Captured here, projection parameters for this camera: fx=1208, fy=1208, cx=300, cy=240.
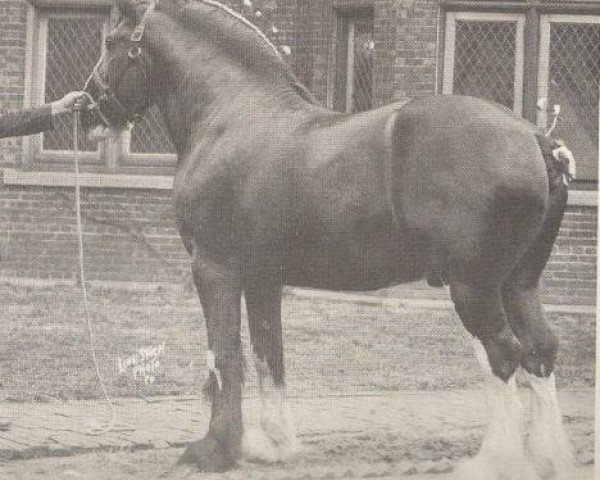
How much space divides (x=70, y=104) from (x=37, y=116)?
0.17 m

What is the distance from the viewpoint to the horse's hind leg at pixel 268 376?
541 cm

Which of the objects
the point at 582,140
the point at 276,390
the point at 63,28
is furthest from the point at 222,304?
A: the point at 63,28

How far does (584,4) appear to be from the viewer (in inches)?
359

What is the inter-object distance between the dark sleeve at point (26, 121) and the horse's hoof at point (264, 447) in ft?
6.01

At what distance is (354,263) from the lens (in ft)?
17.3

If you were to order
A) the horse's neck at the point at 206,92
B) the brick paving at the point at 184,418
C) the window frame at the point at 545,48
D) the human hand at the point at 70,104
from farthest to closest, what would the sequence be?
the window frame at the point at 545,48
the human hand at the point at 70,104
the brick paving at the point at 184,418
the horse's neck at the point at 206,92

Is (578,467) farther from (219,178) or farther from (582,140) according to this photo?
(582,140)

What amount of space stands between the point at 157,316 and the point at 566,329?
246 centimetres

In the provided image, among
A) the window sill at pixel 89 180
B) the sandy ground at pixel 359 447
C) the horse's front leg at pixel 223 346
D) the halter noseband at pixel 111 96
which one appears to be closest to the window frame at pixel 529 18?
the window sill at pixel 89 180

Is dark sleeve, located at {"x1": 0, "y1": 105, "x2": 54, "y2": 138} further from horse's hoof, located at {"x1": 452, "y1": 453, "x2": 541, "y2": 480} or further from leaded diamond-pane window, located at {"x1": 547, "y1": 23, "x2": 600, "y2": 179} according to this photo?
leaded diamond-pane window, located at {"x1": 547, "y1": 23, "x2": 600, "y2": 179}

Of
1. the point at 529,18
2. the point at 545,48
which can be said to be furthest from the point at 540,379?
the point at 529,18

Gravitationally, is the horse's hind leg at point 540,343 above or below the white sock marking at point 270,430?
above

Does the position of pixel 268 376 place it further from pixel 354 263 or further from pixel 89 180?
pixel 89 180

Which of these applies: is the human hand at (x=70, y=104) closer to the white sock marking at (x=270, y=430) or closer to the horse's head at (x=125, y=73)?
the horse's head at (x=125, y=73)
